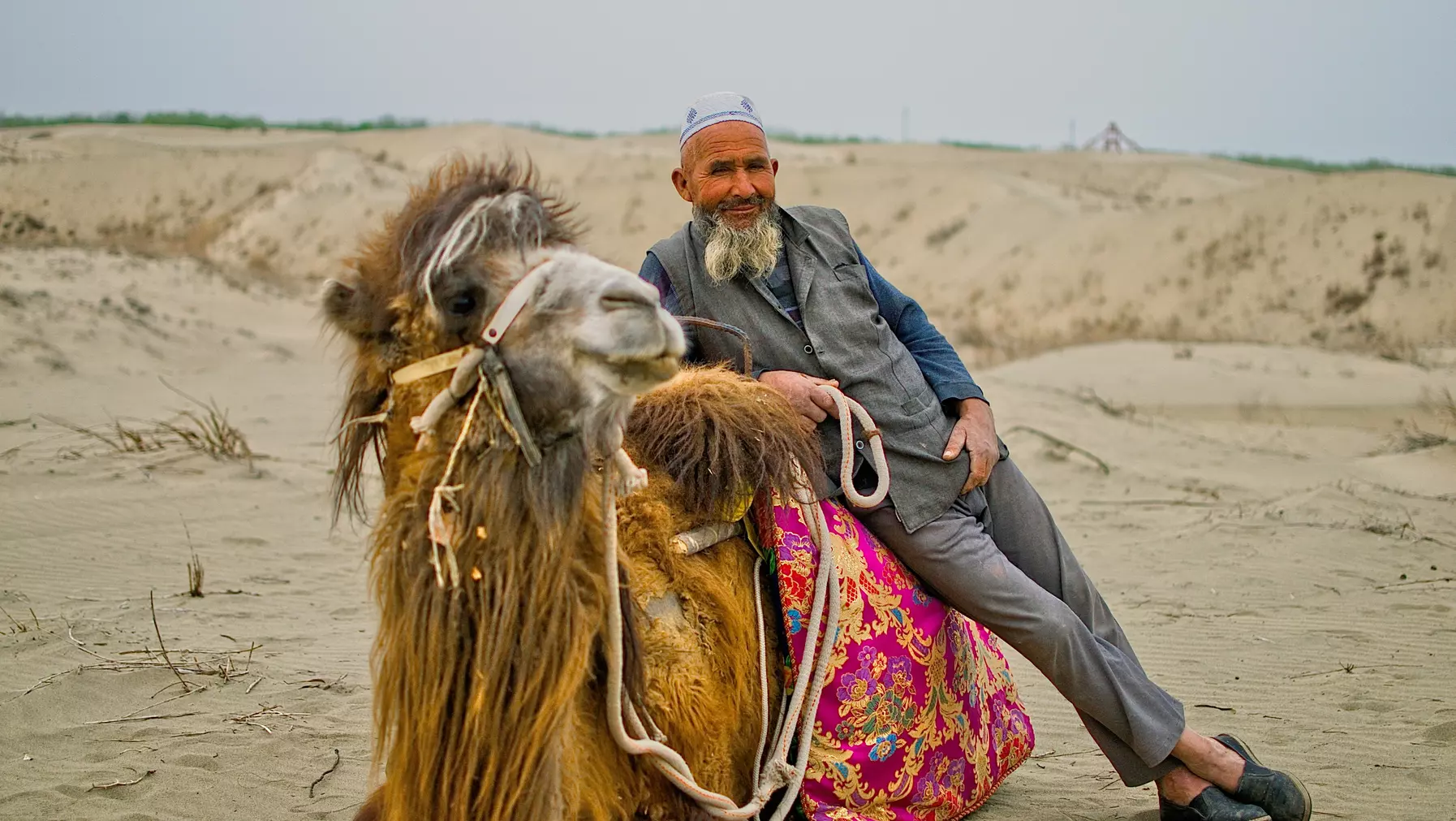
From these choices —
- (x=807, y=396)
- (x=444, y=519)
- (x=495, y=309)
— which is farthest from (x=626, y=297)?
(x=807, y=396)

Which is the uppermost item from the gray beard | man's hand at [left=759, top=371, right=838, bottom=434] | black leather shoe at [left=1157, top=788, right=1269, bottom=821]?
the gray beard

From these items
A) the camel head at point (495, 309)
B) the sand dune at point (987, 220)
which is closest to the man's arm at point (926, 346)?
the camel head at point (495, 309)

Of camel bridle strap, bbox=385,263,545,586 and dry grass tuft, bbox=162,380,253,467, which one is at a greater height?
camel bridle strap, bbox=385,263,545,586

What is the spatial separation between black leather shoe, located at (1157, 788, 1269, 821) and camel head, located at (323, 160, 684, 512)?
6.86 feet

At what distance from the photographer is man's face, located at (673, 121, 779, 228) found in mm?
3660

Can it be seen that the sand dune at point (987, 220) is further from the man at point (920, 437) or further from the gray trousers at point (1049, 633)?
the gray trousers at point (1049, 633)

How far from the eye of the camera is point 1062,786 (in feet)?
13.6

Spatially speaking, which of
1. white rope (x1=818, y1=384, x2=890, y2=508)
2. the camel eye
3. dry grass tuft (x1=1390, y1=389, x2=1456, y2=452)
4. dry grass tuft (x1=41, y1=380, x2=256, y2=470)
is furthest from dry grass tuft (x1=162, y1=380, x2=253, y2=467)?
dry grass tuft (x1=1390, y1=389, x2=1456, y2=452)

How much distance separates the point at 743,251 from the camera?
3598mm

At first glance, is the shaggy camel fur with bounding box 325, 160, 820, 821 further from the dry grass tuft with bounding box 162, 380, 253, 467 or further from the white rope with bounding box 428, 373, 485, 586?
the dry grass tuft with bounding box 162, 380, 253, 467

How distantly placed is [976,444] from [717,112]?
1.26m

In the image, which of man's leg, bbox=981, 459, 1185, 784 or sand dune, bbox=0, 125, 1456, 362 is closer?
man's leg, bbox=981, 459, 1185, 784

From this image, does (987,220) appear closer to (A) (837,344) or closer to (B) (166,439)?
(B) (166,439)

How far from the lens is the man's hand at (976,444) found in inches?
138
